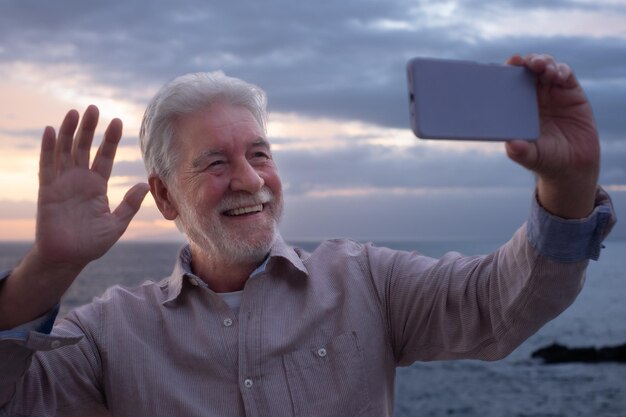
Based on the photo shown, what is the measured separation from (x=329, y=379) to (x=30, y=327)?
1.06 meters

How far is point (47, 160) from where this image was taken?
2.54 metres

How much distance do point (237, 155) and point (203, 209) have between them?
26 centimetres

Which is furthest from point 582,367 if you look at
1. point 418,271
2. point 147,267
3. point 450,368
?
point 147,267

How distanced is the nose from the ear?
458 mm

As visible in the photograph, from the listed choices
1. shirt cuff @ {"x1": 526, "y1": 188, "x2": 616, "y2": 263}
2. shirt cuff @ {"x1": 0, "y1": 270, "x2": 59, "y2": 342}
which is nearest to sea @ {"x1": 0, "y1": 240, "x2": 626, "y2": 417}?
shirt cuff @ {"x1": 0, "y1": 270, "x2": 59, "y2": 342}

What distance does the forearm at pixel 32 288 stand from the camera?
2592 millimetres

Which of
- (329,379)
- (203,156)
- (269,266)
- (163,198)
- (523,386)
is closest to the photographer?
(329,379)

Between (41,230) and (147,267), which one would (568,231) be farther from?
(147,267)

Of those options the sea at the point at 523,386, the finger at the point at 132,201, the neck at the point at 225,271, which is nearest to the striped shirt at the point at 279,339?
the neck at the point at 225,271

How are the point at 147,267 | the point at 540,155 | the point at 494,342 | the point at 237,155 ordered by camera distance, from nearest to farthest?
the point at 540,155
the point at 494,342
the point at 237,155
the point at 147,267

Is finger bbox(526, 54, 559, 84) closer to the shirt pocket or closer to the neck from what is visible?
the shirt pocket

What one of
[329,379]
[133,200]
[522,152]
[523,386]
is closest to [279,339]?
[329,379]

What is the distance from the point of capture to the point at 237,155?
323 cm

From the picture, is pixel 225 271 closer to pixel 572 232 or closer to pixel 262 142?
pixel 262 142
